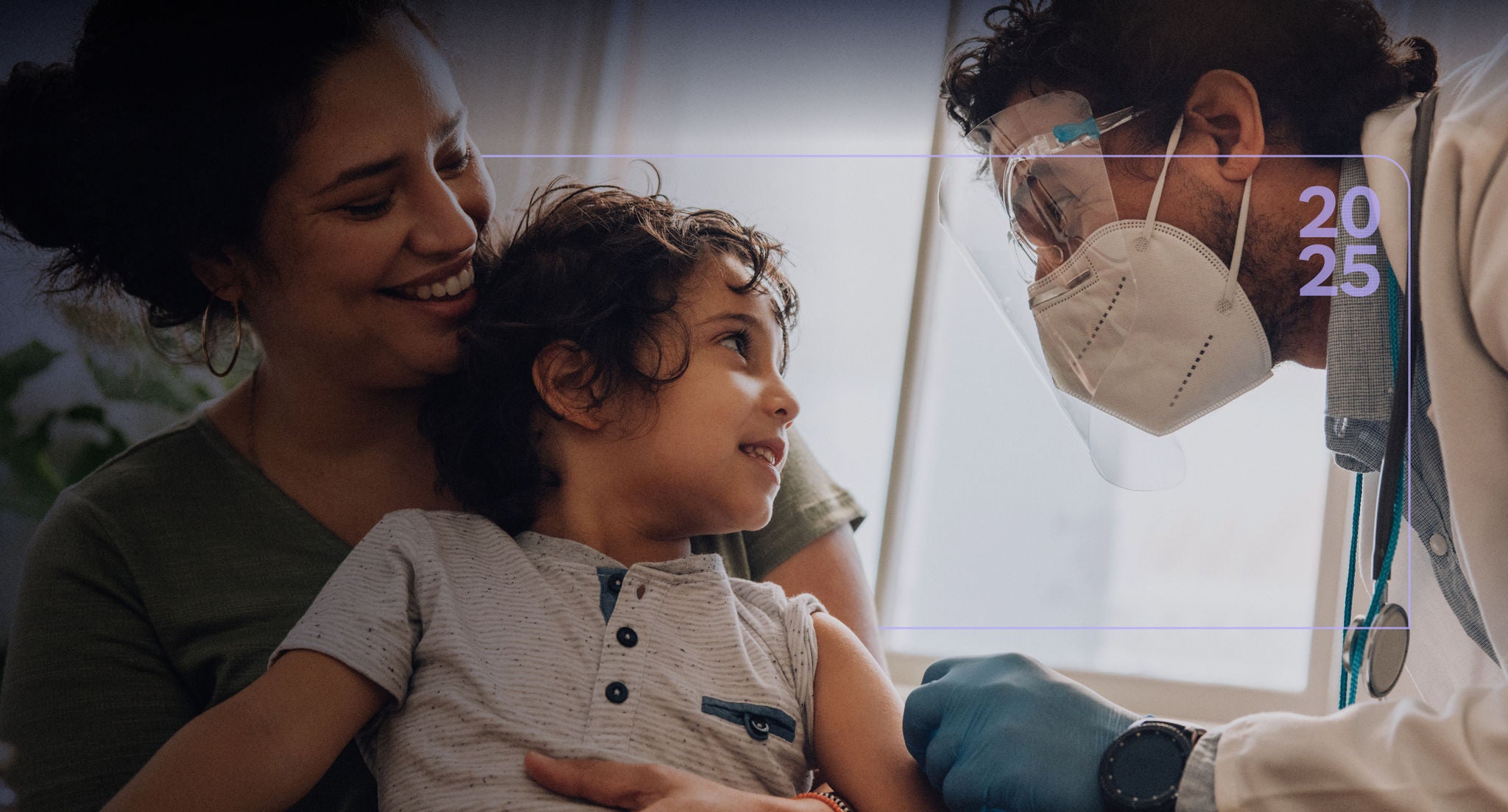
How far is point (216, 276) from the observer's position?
1.00 meters

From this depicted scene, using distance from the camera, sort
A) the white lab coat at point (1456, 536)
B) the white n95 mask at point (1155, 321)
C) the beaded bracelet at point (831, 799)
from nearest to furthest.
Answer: the white lab coat at point (1456, 536) < the beaded bracelet at point (831, 799) < the white n95 mask at point (1155, 321)

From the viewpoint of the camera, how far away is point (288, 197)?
0.95 metres

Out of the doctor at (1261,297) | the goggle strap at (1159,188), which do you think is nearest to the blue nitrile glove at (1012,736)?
the doctor at (1261,297)

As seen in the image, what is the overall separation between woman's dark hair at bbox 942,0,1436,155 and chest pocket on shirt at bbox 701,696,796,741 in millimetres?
652

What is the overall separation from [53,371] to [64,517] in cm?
23

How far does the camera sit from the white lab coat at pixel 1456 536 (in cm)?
76

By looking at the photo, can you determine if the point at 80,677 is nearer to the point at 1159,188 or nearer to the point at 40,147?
the point at 40,147

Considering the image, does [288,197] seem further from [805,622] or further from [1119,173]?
[1119,173]

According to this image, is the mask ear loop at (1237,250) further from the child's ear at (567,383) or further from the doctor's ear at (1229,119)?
the child's ear at (567,383)

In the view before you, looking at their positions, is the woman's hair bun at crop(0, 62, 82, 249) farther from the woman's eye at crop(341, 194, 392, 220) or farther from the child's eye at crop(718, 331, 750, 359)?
the child's eye at crop(718, 331, 750, 359)

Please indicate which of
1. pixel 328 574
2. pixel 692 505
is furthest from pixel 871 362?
pixel 328 574

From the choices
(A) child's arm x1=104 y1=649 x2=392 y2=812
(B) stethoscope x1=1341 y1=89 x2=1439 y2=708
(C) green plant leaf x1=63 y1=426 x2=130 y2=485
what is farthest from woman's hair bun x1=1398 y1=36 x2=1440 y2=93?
(C) green plant leaf x1=63 y1=426 x2=130 y2=485

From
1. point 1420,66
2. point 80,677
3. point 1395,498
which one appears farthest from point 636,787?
point 1420,66

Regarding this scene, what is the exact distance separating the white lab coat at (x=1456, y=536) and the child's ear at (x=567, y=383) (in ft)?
2.09
